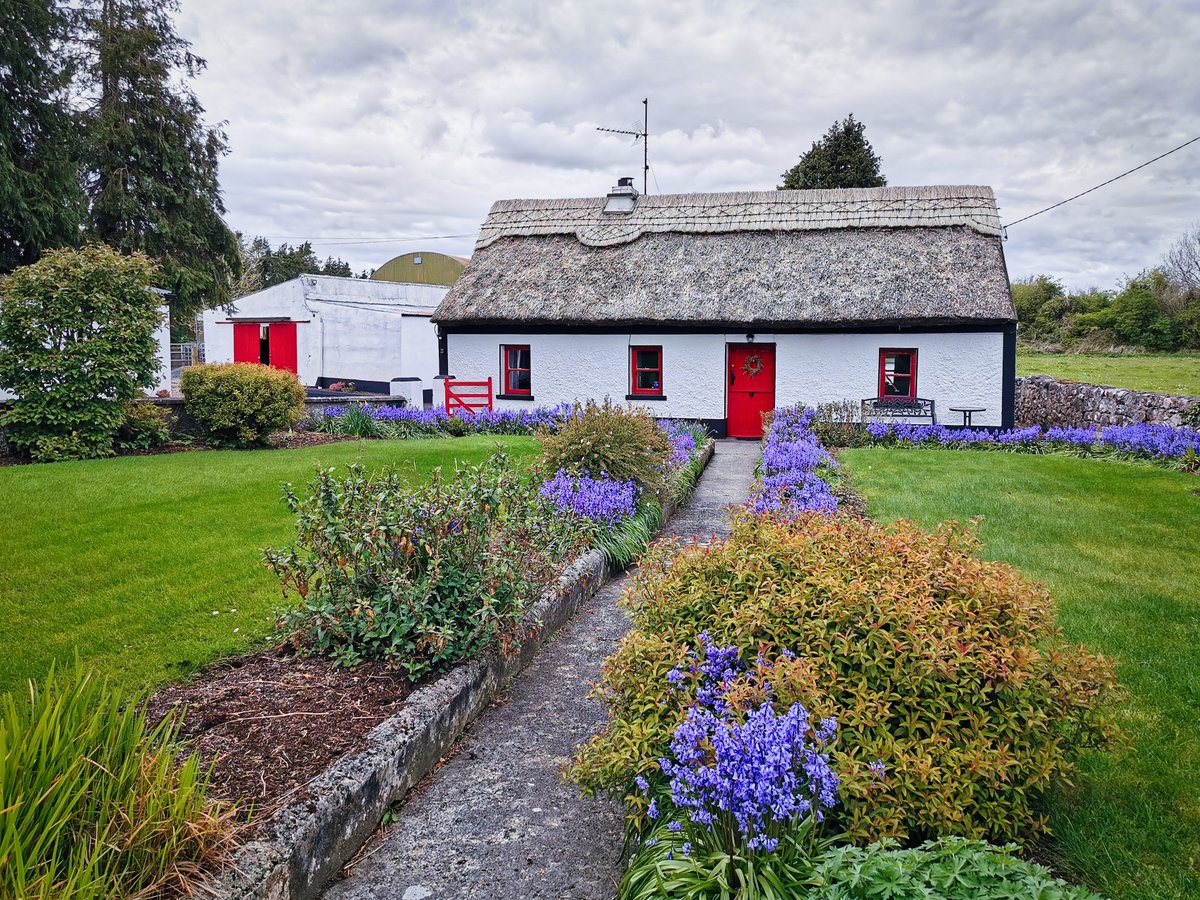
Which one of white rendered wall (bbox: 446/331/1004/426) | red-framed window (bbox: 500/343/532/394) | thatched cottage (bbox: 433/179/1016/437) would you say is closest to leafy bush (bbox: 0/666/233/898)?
thatched cottage (bbox: 433/179/1016/437)

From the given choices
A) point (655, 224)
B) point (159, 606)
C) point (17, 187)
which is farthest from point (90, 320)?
point (655, 224)

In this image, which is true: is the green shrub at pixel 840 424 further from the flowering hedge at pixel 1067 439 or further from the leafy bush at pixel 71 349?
the leafy bush at pixel 71 349

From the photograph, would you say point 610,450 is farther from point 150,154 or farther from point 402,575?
point 150,154

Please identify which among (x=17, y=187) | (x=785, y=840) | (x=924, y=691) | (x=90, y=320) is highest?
(x=17, y=187)

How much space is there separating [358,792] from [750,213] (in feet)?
67.5

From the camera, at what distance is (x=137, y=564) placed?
694 cm

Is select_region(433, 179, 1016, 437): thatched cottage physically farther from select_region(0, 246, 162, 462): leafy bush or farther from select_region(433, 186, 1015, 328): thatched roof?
select_region(0, 246, 162, 462): leafy bush

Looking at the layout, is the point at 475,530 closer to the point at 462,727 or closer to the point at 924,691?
the point at 462,727

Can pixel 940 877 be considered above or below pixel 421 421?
below

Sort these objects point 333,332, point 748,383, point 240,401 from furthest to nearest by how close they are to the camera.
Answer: point 333,332
point 748,383
point 240,401

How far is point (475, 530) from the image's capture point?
505 centimetres

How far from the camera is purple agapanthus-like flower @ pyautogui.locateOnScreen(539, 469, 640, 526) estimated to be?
25.1 ft

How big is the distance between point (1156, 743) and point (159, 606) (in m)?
6.34

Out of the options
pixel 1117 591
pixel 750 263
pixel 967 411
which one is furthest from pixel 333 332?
pixel 1117 591
